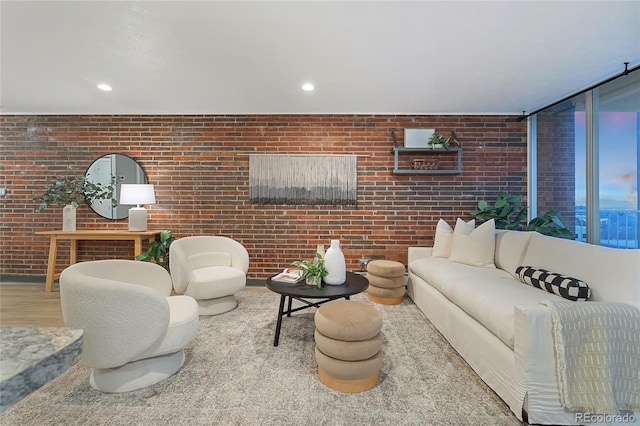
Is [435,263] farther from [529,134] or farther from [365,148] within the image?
[529,134]

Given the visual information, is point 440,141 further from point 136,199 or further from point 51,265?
point 51,265

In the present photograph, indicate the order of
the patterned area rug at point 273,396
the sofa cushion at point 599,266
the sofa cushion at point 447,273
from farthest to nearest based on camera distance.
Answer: the sofa cushion at point 447,273, the sofa cushion at point 599,266, the patterned area rug at point 273,396

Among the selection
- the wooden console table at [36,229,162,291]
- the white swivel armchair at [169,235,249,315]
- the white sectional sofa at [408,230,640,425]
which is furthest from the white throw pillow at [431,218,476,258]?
the wooden console table at [36,229,162,291]

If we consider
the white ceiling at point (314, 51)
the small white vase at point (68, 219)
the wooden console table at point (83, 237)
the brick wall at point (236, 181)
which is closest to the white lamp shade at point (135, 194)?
the brick wall at point (236, 181)

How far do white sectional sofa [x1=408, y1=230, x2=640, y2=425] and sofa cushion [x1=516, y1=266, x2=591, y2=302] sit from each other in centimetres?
5

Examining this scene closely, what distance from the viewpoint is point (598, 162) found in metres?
2.98

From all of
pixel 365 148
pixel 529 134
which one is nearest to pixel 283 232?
pixel 365 148

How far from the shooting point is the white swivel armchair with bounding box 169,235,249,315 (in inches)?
110

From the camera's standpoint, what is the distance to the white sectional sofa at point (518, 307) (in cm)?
148

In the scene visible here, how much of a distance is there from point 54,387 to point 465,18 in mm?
3661

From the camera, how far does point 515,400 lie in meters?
1.54

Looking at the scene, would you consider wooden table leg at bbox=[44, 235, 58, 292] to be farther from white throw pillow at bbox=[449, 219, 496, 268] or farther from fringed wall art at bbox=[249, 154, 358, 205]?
white throw pillow at bbox=[449, 219, 496, 268]

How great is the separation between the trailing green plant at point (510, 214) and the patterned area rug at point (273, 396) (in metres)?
2.05

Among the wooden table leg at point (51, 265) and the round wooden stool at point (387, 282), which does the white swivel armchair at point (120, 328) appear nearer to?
the round wooden stool at point (387, 282)
